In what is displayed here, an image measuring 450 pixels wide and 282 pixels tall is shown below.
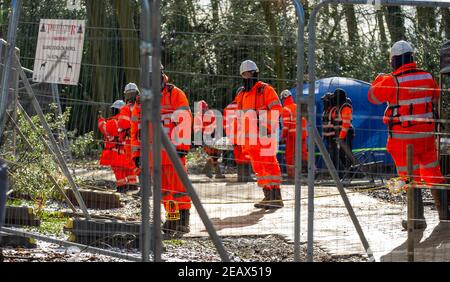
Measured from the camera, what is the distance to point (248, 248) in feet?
29.3

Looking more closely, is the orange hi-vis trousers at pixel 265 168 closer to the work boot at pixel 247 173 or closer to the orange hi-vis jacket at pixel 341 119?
the work boot at pixel 247 173

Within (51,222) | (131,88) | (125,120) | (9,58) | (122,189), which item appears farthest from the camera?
(125,120)

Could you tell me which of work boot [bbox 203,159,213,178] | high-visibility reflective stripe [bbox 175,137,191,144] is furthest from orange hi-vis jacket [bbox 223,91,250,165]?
work boot [bbox 203,159,213,178]

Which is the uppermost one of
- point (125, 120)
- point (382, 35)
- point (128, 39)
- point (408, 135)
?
point (382, 35)

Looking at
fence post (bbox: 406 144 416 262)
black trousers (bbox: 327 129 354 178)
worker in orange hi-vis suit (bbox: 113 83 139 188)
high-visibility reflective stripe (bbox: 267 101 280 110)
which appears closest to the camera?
fence post (bbox: 406 144 416 262)

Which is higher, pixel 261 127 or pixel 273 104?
pixel 273 104

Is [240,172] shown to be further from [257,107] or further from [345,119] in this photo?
[345,119]

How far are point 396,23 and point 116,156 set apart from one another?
4.13 meters

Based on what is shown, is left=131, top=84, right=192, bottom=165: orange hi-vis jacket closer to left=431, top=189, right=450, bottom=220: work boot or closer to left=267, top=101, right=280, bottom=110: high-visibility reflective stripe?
left=267, top=101, right=280, bottom=110: high-visibility reflective stripe

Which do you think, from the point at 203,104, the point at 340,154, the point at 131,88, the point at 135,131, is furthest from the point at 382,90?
the point at 340,154

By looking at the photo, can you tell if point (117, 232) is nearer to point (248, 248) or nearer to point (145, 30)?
point (248, 248)

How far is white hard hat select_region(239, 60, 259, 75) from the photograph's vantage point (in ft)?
26.8

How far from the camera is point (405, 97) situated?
9125 millimetres

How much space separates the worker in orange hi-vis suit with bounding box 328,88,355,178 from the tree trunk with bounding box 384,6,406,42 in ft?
3.27
